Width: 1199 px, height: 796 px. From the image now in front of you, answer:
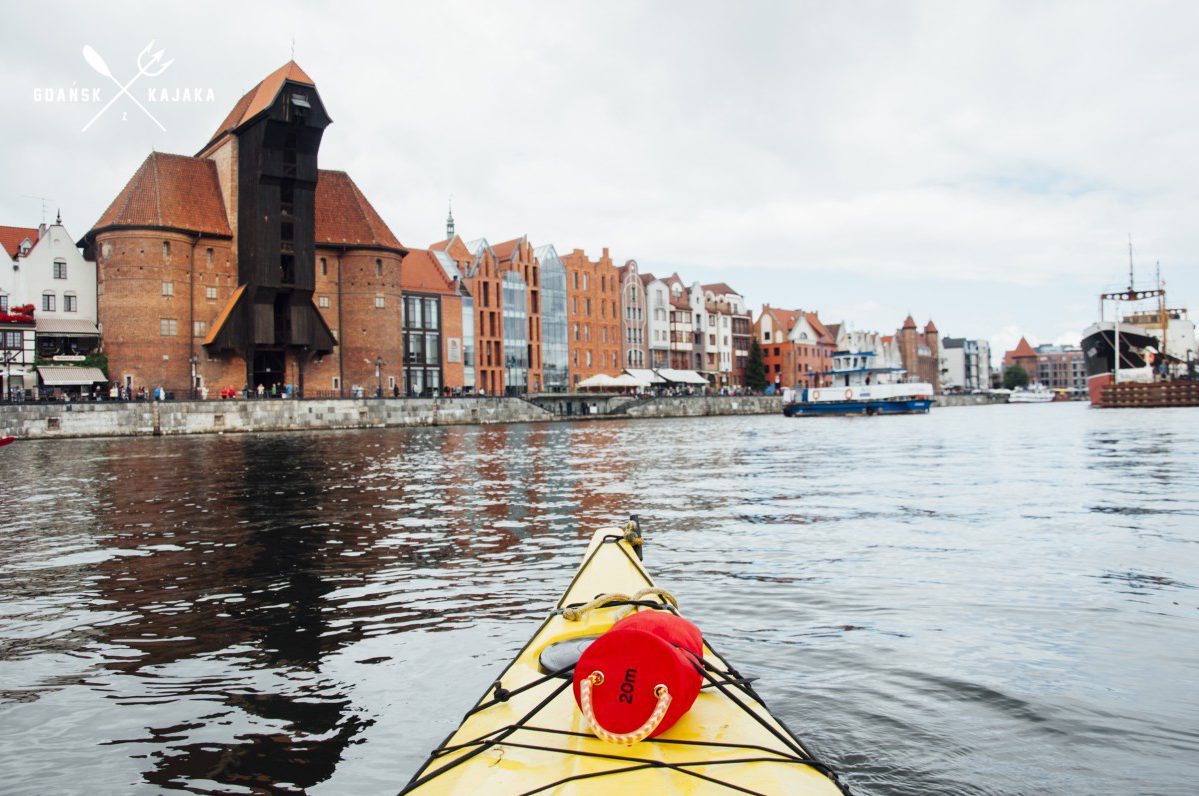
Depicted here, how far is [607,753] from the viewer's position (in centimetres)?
321

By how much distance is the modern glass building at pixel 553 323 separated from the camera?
89.9 m

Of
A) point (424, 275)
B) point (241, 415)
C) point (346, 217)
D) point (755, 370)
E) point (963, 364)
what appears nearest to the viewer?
point (241, 415)

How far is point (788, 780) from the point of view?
310 cm

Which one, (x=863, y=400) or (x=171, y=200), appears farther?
(x=863, y=400)

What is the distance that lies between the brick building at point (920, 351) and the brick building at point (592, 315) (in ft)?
242

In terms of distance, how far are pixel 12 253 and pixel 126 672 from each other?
69.4 meters

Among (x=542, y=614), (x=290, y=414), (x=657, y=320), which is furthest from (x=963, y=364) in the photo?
(x=542, y=614)

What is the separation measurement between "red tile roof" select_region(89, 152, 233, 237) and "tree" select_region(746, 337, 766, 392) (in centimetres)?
6918

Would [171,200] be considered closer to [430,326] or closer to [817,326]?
[430,326]

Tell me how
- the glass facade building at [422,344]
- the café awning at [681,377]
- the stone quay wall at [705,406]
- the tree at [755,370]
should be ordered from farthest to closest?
the tree at [755,370]
the café awning at [681,377]
the stone quay wall at [705,406]
the glass facade building at [422,344]

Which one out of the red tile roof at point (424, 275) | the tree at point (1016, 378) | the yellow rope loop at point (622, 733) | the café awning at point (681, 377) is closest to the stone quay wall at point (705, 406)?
the café awning at point (681, 377)

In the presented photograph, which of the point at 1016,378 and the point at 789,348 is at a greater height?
the point at 789,348

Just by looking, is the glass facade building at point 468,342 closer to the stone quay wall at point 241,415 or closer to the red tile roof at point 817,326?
the stone quay wall at point 241,415

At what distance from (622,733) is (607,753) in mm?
97
